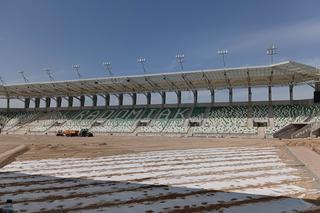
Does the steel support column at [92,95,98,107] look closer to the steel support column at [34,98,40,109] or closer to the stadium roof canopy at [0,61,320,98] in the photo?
the stadium roof canopy at [0,61,320,98]

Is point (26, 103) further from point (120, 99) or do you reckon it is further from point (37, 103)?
point (120, 99)

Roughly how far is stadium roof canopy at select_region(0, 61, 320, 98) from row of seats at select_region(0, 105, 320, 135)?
10.9 feet

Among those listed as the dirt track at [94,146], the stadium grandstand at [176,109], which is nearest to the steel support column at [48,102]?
the stadium grandstand at [176,109]

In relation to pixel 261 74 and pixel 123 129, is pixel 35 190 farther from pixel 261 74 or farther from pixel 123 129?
pixel 123 129

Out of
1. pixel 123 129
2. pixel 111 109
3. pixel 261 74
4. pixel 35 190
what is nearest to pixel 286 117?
pixel 261 74

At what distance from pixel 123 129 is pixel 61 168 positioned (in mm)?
43725

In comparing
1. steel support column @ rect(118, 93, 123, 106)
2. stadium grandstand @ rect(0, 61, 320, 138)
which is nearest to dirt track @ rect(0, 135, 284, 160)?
stadium grandstand @ rect(0, 61, 320, 138)

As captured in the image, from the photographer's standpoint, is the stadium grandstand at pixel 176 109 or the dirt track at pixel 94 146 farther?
the stadium grandstand at pixel 176 109

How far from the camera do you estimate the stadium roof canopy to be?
49281mm

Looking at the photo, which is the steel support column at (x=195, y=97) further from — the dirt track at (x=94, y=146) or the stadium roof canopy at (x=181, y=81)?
the dirt track at (x=94, y=146)

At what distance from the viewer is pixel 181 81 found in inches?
2229

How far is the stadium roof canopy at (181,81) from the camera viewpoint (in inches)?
1940

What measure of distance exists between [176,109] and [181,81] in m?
7.14

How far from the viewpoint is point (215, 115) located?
5709cm
